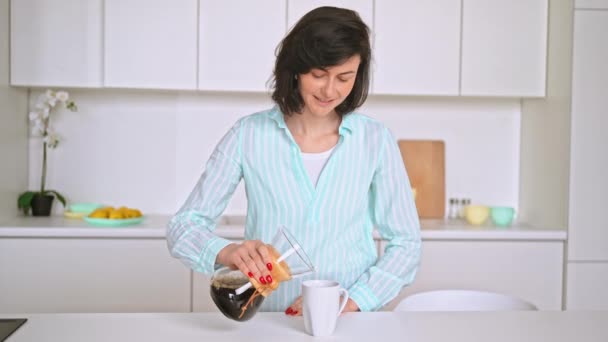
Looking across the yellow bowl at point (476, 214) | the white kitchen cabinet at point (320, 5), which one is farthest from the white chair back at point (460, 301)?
the white kitchen cabinet at point (320, 5)

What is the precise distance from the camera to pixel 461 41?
133 inches

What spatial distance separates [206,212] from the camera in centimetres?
175

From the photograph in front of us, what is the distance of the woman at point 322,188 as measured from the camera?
1747 millimetres

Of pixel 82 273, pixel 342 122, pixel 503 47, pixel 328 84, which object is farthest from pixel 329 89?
pixel 503 47

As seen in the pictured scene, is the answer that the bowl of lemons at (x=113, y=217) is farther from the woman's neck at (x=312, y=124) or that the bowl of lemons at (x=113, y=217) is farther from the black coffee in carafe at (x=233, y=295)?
the black coffee in carafe at (x=233, y=295)

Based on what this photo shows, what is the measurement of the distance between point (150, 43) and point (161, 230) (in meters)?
0.87

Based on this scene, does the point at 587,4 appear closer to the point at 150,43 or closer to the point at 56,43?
the point at 150,43

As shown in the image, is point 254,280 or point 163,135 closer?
point 254,280

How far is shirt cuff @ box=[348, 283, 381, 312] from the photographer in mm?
1699

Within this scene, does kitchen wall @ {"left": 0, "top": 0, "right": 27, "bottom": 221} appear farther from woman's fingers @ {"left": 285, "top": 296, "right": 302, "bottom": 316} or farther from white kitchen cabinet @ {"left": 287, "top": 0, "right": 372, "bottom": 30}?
woman's fingers @ {"left": 285, "top": 296, "right": 302, "bottom": 316}

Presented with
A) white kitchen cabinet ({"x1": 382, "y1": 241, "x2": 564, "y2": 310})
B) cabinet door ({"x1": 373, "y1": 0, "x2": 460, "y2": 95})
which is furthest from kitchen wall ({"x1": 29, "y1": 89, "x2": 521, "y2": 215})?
white kitchen cabinet ({"x1": 382, "y1": 241, "x2": 564, "y2": 310})

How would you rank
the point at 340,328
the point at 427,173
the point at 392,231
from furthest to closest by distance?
the point at 427,173 < the point at 392,231 < the point at 340,328

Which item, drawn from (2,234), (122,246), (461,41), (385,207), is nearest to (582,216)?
(461,41)

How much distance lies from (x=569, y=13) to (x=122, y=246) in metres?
2.23
